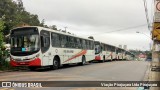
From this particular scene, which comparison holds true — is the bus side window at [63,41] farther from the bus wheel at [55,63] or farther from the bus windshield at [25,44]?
the bus windshield at [25,44]

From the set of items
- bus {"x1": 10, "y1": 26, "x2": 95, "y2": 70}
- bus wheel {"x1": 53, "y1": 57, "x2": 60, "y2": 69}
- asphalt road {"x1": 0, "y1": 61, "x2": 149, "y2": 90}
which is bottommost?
asphalt road {"x1": 0, "y1": 61, "x2": 149, "y2": 90}

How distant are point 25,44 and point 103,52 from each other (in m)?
27.1

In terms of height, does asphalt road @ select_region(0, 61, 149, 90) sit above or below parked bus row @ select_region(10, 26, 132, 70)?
below

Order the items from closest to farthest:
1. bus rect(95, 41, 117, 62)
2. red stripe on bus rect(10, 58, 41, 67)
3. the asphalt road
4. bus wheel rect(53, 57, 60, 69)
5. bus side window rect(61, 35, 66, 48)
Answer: the asphalt road → red stripe on bus rect(10, 58, 41, 67) → bus wheel rect(53, 57, 60, 69) → bus side window rect(61, 35, 66, 48) → bus rect(95, 41, 117, 62)

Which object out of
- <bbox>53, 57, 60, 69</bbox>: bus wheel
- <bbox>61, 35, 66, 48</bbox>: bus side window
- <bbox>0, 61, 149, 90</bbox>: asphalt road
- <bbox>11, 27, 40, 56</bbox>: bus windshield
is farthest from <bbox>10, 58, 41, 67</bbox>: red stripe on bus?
<bbox>61, 35, 66, 48</bbox>: bus side window

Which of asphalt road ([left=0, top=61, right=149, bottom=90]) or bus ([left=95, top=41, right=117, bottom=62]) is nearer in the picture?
asphalt road ([left=0, top=61, right=149, bottom=90])

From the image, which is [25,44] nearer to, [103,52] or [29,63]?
[29,63]

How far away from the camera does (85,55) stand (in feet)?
120

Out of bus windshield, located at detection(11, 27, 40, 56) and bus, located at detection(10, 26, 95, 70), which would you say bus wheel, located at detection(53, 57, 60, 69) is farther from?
bus windshield, located at detection(11, 27, 40, 56)

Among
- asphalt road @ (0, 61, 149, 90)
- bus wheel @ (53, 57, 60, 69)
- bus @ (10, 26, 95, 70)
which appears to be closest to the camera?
asphalt road @ (0, 61, 149, 90)

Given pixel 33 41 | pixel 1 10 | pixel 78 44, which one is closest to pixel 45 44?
pixel 33 41

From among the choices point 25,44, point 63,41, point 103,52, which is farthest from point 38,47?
point 103,52

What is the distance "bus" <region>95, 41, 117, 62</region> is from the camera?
46969 mm

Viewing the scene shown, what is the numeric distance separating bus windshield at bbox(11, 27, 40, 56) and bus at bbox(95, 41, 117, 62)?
73.8 feet
